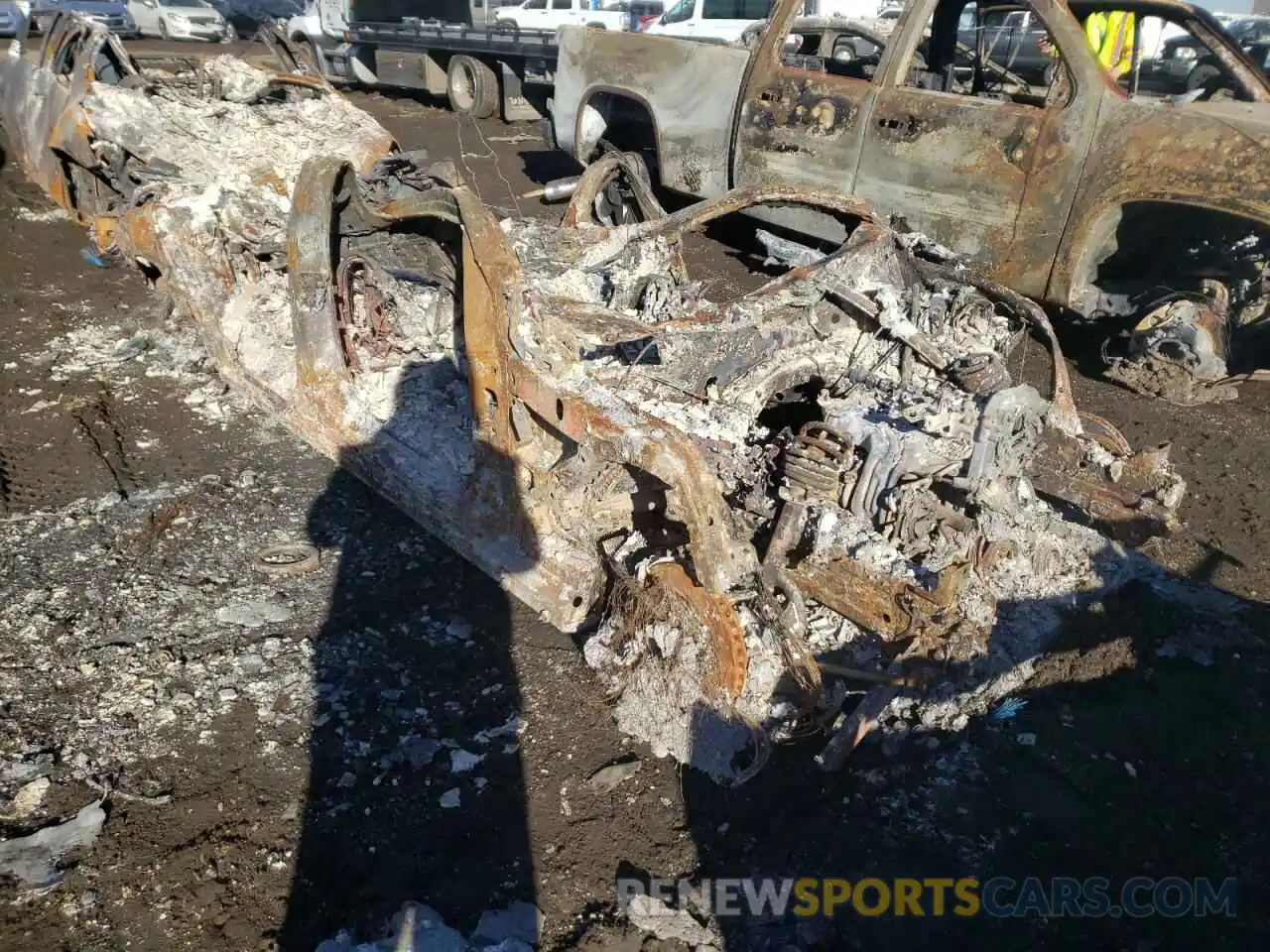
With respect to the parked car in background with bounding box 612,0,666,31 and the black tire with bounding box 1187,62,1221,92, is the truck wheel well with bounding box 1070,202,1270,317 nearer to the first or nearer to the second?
the black tire with bounding box 1187,62,1221,92

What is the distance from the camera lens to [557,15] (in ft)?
42.4

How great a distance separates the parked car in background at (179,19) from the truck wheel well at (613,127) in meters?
14.5

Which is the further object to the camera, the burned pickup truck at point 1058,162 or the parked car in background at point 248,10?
the parked car in background at point 248,10

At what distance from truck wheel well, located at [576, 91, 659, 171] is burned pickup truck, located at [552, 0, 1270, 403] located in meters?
1.13

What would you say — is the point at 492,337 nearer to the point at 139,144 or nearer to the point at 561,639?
the point at 561,639

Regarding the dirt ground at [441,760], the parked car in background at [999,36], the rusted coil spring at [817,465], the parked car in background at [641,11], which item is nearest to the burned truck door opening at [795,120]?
the parked car in background at [999,36]

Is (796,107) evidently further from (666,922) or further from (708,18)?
(708,18)

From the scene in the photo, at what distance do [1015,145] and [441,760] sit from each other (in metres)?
4.22

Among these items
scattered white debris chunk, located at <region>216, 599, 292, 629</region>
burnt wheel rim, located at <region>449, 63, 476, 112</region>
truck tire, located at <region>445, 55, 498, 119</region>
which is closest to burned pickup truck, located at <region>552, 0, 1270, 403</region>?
scattered white debris chunk, located at <region>216, 599, 292, 629</region>

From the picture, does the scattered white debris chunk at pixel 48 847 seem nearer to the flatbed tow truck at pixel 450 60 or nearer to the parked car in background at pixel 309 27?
the flatbed tow truck at pixel 450 60

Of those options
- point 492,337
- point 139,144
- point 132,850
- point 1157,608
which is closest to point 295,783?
point 132,850

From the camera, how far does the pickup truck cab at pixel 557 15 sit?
41.9 feet

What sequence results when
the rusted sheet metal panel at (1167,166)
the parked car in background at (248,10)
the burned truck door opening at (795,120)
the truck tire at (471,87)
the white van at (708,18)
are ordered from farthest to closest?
the parked car in background at (248,10)
the white van at (708,18)
the truck tire at (471,87)
the burned truck door opening at (795,120)
the rusted sheet metal panel at (1167,166)

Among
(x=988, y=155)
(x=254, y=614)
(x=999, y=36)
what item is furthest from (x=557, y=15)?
(x=254, y=614)
